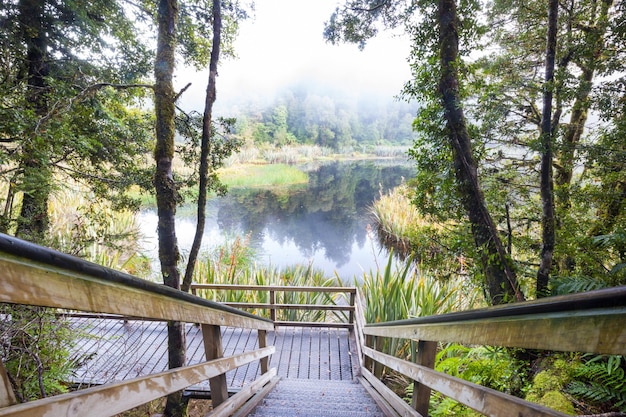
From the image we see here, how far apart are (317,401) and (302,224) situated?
40.7ft

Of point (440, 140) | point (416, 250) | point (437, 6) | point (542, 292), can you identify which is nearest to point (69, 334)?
point (416, 250)

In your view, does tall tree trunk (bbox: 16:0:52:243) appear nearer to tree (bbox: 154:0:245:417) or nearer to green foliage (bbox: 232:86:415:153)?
tree (bbox: 154:0:245:417)

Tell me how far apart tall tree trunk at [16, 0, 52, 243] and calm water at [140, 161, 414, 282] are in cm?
345

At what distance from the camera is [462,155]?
286 cm

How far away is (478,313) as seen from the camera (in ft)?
2.97

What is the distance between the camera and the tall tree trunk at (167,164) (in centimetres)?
286

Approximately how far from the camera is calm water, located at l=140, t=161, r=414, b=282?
34.1 feet

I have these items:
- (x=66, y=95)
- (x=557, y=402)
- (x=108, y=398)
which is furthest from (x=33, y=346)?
(x=557, y=402)

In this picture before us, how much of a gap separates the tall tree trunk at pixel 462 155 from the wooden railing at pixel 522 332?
1770 millimetres

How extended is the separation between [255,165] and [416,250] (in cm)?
2340

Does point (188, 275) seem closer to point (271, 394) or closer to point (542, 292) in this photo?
point (271, 394)

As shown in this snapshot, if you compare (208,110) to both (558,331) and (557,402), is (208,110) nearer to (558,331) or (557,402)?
(558,331)

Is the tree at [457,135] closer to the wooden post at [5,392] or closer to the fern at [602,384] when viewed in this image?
the fern at [602,384]

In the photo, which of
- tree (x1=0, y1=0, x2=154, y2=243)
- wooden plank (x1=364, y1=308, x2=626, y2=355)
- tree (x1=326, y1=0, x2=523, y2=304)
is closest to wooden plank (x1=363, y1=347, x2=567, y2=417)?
wooden plank (x1=364, y1=308, x2=626, y2=355)
